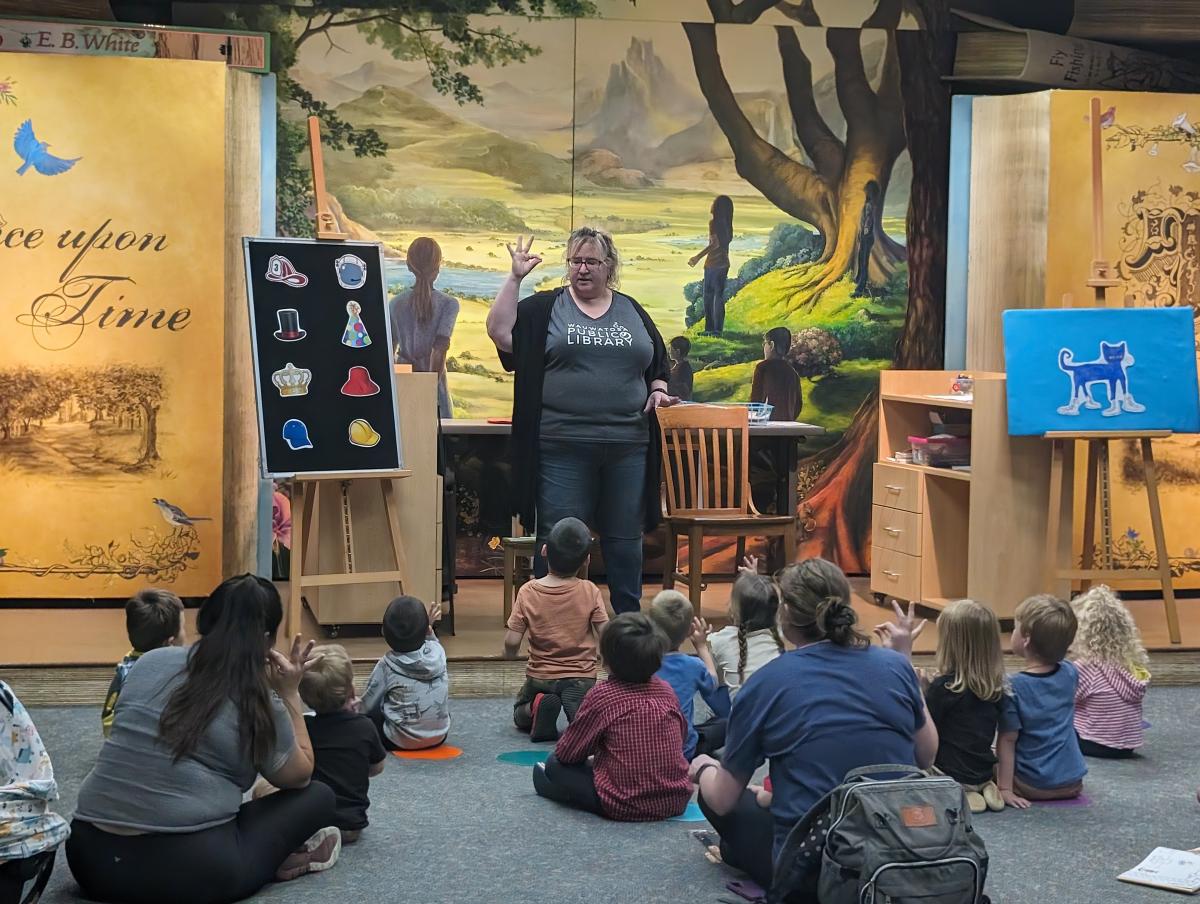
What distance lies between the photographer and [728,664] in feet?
15.8

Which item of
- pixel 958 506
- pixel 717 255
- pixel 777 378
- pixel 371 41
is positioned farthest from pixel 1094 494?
pixel 371 41

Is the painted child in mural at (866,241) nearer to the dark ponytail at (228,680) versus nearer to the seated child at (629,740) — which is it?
the seated child at (629,740)

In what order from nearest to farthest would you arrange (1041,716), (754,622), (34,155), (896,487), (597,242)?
(1041,716) → (754,622) → (597,242) → (34,155) → (896,487)

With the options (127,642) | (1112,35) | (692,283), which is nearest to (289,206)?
(692,283)

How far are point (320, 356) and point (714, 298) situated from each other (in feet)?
8.97

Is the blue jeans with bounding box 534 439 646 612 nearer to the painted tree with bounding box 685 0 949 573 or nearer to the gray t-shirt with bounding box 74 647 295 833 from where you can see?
the gray t-shirt with bounding box 74 647 295 833

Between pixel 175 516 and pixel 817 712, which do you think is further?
pixel 175 516

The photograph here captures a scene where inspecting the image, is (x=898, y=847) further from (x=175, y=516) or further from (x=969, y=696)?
(x=175, y=516)

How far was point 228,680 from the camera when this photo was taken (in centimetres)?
330

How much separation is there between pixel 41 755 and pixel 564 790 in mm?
1565

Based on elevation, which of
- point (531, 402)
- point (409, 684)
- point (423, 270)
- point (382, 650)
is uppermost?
point (423, 270)

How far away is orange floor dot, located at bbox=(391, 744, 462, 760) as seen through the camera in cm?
478

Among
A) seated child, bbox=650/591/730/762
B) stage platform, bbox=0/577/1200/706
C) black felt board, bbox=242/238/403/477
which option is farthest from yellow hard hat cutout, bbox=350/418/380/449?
seated child, bbox=650/591/730/762

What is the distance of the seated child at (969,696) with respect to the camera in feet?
13.8
